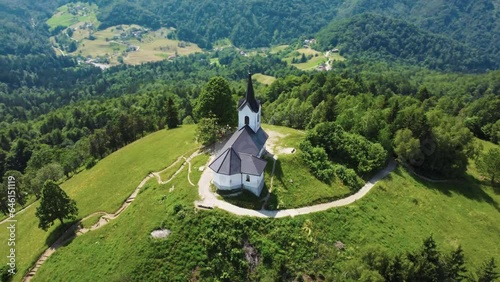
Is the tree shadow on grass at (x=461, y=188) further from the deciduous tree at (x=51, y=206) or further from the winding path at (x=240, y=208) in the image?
the deciduous tree at (x=51, y=206)

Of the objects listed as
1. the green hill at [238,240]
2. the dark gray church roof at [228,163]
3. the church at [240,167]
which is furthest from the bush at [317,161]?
the dark gray church roof at [228,163]

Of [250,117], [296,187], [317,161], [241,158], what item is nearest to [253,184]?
[241,158]

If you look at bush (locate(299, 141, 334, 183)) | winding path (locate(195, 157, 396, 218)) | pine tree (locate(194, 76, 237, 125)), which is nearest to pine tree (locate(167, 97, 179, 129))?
pine tree (locate(194, 76, 237, 125))

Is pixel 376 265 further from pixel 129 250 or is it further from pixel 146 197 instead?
pixel 146 197

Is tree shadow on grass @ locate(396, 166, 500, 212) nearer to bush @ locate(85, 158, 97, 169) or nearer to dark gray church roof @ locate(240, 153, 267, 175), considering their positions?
dark gray church roof @ locate(240, 153, 267, 175)

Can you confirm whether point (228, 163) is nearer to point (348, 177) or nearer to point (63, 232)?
point (348, 177)
